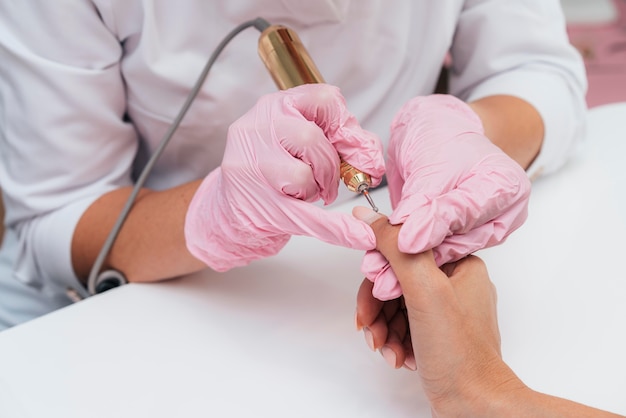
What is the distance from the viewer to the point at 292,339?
63 cm

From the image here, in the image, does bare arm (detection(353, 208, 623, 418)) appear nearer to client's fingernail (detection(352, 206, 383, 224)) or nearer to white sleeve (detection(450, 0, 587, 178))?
client's fingernail (detection(352, 206, 383, 224))

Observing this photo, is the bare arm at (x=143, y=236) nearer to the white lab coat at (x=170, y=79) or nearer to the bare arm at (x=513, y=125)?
the white lab coat at (x=170, y=79)

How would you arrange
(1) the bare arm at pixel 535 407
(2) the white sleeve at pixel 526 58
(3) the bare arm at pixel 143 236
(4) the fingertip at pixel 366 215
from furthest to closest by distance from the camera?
(2) the white sleeve at pixel 526 58 → (3) the bare arm at pixel 143 236 → (4) the fingertip at pixel 366 215 → (1) the bare arm at pixel 535 407

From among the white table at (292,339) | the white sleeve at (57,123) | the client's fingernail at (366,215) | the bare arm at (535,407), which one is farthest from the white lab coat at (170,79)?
the bare arm at (535,407)

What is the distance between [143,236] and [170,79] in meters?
0.18

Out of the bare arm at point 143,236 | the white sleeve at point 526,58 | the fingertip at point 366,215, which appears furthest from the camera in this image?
the white sleeve at point 526,58

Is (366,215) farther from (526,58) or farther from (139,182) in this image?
(526,58)

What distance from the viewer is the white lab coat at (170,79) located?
749 mm

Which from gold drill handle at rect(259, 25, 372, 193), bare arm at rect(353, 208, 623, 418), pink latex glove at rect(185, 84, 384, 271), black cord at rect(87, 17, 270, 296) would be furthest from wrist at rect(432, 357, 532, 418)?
black cord at rect(87, 17, 270, 296)

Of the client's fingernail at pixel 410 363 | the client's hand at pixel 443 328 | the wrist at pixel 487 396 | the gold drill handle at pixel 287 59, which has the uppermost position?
the gold drill handle at pixel 287 59

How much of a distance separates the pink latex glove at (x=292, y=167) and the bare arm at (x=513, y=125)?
222 millimetres

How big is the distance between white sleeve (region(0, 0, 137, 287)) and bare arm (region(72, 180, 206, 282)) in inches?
0.6

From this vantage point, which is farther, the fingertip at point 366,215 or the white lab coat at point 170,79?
the white lab coat at point 170,79

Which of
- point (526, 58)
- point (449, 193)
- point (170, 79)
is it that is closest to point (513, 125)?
point (526, 58)
